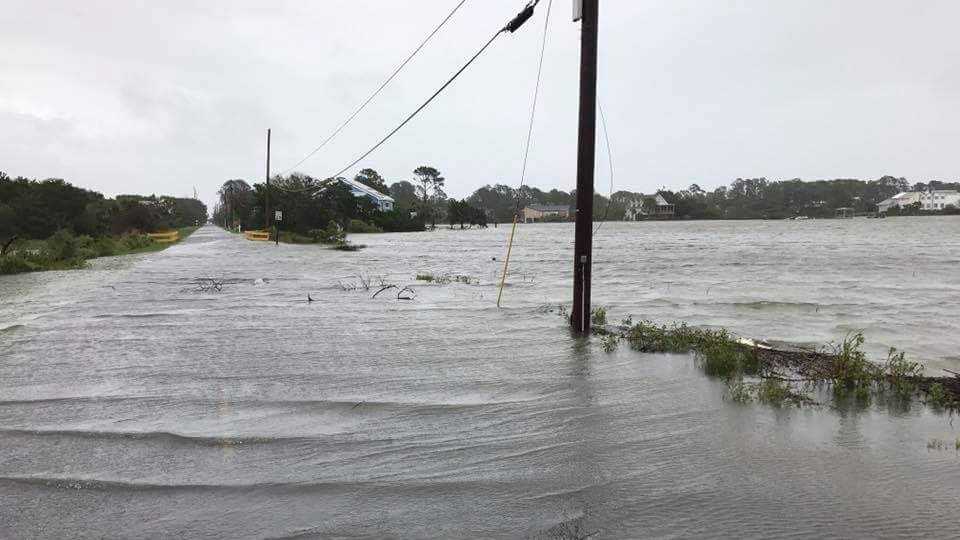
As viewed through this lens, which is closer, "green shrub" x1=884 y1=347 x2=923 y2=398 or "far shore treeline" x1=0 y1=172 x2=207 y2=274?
"green shrub" x1=884 y1=347 x2=923 y2=398

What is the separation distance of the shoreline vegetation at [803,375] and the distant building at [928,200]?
203 meters

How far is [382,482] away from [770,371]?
5.45 meters

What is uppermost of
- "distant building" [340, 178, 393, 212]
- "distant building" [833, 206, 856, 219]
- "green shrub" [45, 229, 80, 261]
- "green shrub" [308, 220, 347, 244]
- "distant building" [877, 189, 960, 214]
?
"distant building" [877, 189, 960, 214]

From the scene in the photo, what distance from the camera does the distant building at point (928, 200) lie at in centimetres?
17712

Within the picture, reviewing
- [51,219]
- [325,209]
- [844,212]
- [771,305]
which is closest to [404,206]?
[325,209]

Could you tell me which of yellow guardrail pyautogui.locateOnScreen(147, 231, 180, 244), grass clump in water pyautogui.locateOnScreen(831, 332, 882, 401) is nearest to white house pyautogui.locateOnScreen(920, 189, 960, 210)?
yellow guardrail pyautogui.locateOnScreen(147, 231, 180, 244)

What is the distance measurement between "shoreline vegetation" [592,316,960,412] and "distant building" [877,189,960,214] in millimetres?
203466

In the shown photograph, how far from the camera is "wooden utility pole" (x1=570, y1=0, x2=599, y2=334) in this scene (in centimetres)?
1030

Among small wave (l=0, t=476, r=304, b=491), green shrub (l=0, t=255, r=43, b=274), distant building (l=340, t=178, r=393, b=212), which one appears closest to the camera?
small wave (l=0, t=476, r=304, b=491)

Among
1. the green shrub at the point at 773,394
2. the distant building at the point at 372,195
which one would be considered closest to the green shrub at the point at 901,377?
the green shrub at the point at 773,394

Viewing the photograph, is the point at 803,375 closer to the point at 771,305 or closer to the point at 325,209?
the point at 771,305

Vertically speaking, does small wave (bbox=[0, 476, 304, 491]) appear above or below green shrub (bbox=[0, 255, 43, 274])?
below

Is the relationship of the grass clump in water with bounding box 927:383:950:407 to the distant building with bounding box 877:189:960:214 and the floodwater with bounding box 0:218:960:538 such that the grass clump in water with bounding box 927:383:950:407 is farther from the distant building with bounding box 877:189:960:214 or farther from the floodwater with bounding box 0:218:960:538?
the distant building with bounding box 877:189:960:214

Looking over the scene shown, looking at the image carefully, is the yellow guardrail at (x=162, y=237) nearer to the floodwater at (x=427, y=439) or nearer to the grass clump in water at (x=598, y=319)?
the floodwater at (x=427, y=439)
